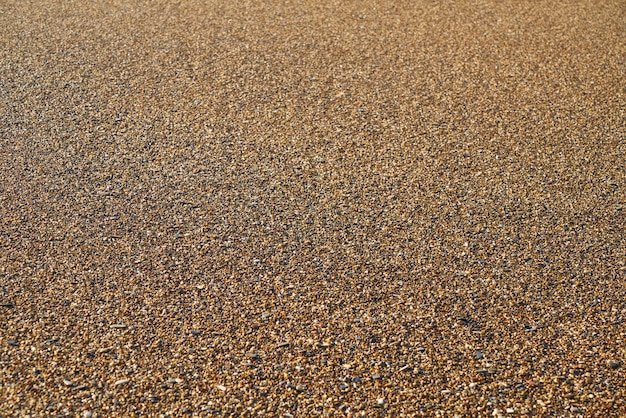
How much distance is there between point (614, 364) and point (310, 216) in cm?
115

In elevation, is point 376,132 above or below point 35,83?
below

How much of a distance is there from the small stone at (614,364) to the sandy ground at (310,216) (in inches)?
0.7

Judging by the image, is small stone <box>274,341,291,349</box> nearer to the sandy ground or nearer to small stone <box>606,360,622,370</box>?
the sandy ground

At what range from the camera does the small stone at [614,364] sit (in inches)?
85.6

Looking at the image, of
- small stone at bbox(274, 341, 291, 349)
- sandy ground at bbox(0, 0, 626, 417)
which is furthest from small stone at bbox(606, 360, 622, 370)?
small stone at bbox(274, 341, 291, 349)

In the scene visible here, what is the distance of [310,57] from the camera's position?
4102 mm

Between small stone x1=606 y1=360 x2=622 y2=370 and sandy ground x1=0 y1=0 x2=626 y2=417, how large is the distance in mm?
17

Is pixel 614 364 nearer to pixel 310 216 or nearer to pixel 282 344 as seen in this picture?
pixel 282 344

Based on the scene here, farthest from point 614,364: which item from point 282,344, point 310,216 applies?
point 310,216

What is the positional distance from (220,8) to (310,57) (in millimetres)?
963

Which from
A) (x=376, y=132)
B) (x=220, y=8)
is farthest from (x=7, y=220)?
(x=220, y=8)

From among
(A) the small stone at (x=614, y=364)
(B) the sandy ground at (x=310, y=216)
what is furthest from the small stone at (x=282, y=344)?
(A) the small stone at (x=614, y=364)

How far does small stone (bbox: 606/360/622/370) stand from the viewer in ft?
7.13

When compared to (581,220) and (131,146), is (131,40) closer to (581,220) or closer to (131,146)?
(131,146)
